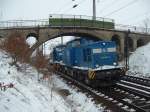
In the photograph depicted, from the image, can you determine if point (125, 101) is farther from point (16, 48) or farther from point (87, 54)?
point (16, 48)

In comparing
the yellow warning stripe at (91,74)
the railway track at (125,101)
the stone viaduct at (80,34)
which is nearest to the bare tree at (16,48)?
the yellow warning stripe at (91,74)

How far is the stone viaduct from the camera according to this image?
154 ft

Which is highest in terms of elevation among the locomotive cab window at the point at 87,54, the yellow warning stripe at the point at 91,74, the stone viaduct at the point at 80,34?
the stone viaduct at the point at 80,34

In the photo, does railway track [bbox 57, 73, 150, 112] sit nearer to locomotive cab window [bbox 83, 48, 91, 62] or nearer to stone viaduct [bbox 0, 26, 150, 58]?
locomotive cab window [bbox 83, 48, 91, 62]

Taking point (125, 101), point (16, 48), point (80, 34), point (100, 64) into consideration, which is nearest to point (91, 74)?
point (100, 64)

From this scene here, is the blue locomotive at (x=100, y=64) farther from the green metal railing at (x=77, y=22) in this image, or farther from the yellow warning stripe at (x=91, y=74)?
the green metal railing at (x=77, y=22)

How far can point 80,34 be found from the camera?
52.7 meters

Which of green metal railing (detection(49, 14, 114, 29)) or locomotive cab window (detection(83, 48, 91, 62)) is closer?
locomotive cab window (detection(83, 48, 91, 62))

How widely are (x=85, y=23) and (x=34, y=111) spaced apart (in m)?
41.9

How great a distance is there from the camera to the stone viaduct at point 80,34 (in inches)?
1850

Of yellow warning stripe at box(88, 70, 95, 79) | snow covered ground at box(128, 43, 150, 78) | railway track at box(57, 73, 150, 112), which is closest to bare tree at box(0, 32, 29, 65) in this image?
yellow warning stripe at box(88, 70, 95, 79)

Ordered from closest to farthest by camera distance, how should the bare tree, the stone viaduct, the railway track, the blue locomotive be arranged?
the railway track
the bare tree
the blue locomotive
the stone viaduct

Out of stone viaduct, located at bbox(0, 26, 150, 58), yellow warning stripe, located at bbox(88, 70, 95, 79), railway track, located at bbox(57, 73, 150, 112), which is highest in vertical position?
stone viaduct, located at bbox(0, 26, 150, 58)

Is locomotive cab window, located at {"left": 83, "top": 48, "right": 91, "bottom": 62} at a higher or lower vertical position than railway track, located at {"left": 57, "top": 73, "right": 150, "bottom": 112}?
higher
